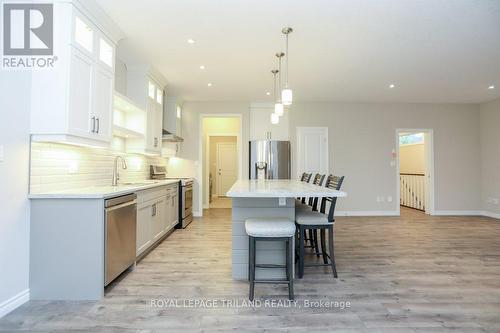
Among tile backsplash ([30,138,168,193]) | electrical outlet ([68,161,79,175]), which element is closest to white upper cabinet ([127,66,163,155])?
tile backsplash ([30,138,168,193])

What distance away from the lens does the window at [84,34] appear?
2.38 m

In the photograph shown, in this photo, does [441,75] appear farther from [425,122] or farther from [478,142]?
[478,142]

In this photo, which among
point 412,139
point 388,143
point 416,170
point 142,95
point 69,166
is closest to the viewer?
point 69,166

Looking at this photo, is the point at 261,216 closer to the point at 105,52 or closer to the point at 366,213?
the point at 105,52

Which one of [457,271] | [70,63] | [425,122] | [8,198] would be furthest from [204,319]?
[425,122]

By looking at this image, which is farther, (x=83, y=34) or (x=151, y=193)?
(x=151, y=193)

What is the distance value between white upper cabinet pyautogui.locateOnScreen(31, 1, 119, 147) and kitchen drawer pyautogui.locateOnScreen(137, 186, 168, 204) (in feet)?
2.58

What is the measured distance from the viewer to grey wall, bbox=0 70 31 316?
1.96 metres

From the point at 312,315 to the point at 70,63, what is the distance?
283 cm

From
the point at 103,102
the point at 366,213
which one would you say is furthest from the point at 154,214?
the point at 366,213

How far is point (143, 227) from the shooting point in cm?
316

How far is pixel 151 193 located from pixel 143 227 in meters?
0.47

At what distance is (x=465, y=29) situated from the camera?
2938 mm

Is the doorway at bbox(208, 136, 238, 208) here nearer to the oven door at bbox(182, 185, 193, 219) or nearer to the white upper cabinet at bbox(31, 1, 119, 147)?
the oven door at bbox(182, 185, 193, 219)
